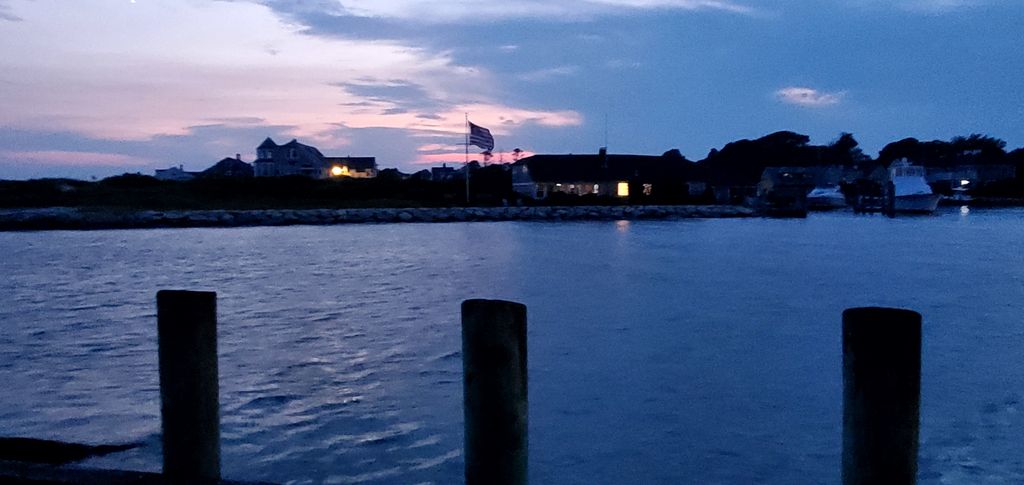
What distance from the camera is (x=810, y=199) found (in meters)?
96.4

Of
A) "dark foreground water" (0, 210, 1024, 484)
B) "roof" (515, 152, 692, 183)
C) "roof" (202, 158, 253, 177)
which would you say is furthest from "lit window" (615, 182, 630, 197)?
"dark foreground water" (0, 210, 1024, 484)

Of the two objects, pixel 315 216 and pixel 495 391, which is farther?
pixel 315 216

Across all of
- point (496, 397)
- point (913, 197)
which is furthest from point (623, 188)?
point (496, 397)

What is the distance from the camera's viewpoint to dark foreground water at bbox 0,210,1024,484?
845 cm

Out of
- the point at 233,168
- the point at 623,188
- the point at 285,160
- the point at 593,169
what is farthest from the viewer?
the point at 233,168

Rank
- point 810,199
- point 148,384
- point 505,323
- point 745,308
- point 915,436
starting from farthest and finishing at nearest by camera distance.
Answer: point 810,199 → point 745,308 → point 148,384 → point 505,323 → point 915,436

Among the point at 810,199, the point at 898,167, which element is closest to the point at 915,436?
→ the point at 810,199

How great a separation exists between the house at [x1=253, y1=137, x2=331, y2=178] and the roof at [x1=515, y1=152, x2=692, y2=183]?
3060 cm

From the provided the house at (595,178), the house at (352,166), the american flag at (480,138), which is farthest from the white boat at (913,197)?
the house at (352,166)

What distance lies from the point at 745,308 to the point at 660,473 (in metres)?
11.2

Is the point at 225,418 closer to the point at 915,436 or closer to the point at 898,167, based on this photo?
the point at 915,436

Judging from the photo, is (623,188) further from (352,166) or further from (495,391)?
(495,391)

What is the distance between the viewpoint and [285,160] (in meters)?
109

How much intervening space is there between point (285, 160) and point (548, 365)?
101m
